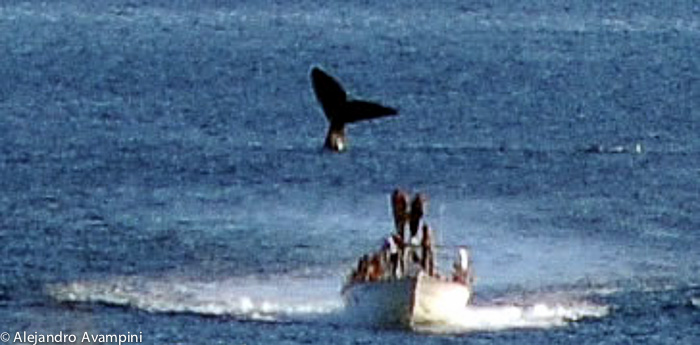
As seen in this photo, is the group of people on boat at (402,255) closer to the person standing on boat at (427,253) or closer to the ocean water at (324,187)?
the person standing on boat at (427,253)

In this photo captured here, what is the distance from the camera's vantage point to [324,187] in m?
96.0

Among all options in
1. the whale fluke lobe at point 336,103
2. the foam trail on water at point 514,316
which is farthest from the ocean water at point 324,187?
the whale fluke lobe at point 336,103

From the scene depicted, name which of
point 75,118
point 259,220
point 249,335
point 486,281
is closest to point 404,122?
point 75,118

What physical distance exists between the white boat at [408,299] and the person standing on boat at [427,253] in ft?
0.63

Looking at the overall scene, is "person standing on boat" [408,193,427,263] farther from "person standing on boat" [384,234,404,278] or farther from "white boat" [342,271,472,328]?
"white boat" [342,271,472,328]

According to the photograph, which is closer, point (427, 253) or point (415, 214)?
point (427, 253)

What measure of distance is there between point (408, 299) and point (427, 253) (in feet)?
3.07

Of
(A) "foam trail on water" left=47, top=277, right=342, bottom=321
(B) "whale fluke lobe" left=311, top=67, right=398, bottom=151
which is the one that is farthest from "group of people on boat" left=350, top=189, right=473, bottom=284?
(B) "whale fluke lobe" left=311, top=67, right=398, bottom=151

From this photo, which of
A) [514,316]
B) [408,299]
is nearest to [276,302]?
[514,316]

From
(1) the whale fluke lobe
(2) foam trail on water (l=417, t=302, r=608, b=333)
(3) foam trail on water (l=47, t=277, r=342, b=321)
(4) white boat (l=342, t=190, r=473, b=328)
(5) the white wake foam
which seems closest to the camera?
(4) white boat (l=342, t=190, r=473, b=328)

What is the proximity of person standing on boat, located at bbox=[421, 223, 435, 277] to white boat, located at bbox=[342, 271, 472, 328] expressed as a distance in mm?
194

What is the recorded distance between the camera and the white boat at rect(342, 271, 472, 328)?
209ft

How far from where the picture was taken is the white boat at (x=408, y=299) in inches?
2504

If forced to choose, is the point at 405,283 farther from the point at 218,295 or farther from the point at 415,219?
the point at 218,295
